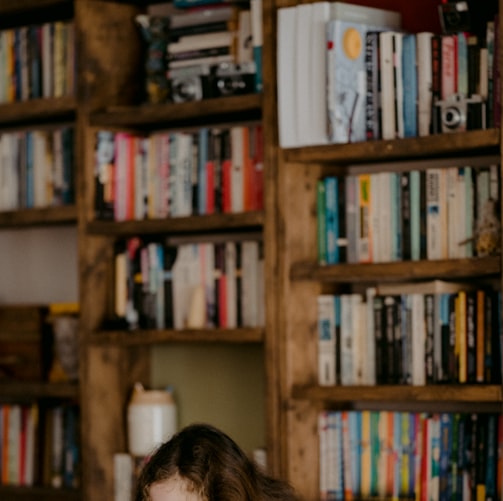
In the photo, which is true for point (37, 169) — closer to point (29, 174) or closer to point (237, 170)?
point (29, 174)

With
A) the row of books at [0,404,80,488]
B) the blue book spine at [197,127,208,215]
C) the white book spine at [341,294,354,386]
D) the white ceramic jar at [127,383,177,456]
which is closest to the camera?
the white book spine at [341,294,354,386]

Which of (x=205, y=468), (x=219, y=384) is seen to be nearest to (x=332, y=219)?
(x=219, y=384)

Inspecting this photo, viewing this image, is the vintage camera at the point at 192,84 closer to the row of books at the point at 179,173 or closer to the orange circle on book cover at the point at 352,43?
the row of books at the point at 179,173

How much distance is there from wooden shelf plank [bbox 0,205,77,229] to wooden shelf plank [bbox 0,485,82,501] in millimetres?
810

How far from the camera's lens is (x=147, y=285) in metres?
3.82

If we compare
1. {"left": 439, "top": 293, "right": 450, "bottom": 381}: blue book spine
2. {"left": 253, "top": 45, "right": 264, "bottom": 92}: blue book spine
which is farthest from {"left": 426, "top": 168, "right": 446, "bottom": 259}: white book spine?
{"left": 253, "top": 45, "right": 264, "bottom": 92}: blue book spine

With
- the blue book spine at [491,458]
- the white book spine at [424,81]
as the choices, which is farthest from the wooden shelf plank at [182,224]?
the blue book spine at [491,458]

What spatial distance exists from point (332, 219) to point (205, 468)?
158 cm

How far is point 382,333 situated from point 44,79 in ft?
4.49

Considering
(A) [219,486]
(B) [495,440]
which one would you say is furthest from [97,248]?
(A) [219,486]

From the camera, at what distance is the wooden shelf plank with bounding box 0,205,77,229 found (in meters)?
3.88

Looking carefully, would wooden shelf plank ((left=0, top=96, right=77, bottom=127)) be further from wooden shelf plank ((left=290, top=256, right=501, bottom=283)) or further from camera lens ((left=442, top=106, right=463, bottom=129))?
camera lens ((left=442, top=106, right=463, bottom=129))

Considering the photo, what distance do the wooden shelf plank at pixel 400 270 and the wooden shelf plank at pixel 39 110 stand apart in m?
0.92

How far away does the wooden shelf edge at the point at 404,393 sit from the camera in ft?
10.3
